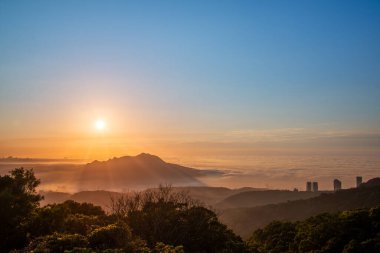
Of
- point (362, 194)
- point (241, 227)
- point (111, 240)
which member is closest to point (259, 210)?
point (241, 227)

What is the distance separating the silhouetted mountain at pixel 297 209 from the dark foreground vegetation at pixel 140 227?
98.5m

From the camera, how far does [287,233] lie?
52.6 m

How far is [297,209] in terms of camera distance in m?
161

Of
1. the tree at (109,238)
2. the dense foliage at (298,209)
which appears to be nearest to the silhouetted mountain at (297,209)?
the dense foliage at (298,209)

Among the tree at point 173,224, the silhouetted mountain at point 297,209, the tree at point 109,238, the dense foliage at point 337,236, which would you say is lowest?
the silhouetted mountain at point 297,209

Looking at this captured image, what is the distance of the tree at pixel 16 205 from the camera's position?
28391 mm

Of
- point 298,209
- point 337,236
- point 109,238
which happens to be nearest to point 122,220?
point 109,238

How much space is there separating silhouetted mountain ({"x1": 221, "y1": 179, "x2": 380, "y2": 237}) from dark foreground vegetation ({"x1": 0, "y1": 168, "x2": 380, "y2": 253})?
98.5 metres

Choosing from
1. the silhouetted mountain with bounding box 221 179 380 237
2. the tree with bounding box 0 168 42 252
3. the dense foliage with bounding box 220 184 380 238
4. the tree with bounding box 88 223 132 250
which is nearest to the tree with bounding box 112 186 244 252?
the tree with bounding box 0 168 42 252

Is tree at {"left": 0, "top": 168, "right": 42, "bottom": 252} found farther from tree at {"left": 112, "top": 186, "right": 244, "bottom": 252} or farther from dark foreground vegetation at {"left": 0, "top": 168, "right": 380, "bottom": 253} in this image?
tree at {"left": 112, "top": 186, "right": 244, "bottom": 252}

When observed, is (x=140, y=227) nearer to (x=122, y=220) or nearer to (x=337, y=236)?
(x=122, y=220)

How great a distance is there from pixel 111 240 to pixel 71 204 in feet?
80.4

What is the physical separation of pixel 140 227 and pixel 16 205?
1023 cm

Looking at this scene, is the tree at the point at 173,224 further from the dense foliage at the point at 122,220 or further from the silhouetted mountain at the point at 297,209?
the silhouetted mountain at the point at 297,209
